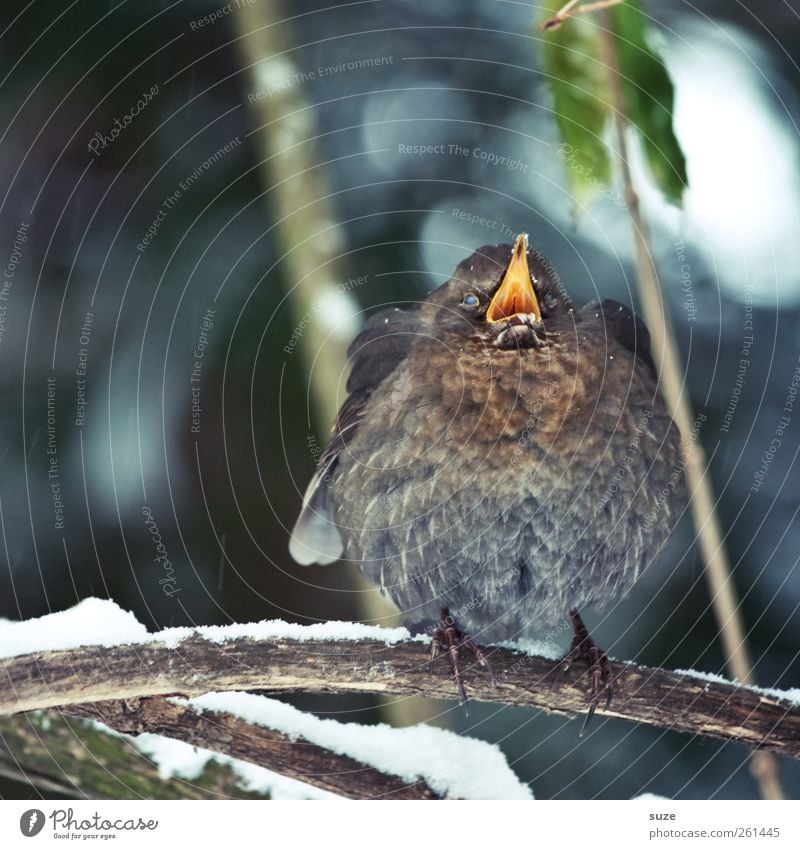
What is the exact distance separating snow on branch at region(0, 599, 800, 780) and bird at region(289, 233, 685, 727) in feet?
0.14

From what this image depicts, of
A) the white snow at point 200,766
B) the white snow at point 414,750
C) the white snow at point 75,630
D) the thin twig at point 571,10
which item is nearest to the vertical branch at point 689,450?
the thin twig at point 571,10

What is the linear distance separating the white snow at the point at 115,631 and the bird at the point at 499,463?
0.10m

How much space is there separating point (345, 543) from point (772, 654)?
0.66 meters

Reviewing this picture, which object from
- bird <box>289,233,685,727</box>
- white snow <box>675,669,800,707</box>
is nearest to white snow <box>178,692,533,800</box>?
bird <box>289,233,685,727</box>

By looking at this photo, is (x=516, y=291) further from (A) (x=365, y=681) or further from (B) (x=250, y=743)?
(B) (x=250, y=743)

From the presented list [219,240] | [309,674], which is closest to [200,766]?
[309,674]

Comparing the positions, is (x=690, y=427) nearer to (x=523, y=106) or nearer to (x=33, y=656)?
(x=523, y=106)

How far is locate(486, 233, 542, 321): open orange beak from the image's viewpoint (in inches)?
47.9

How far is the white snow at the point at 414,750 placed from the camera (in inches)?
49.4

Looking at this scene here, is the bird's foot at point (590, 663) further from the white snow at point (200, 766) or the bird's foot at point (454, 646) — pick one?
the white snow at point (200, 766)

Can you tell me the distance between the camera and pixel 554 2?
4.20 feet

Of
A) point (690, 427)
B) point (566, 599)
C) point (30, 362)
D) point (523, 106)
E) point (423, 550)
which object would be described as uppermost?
point (523, 106)

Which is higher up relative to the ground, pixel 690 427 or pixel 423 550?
pixel 690 427
